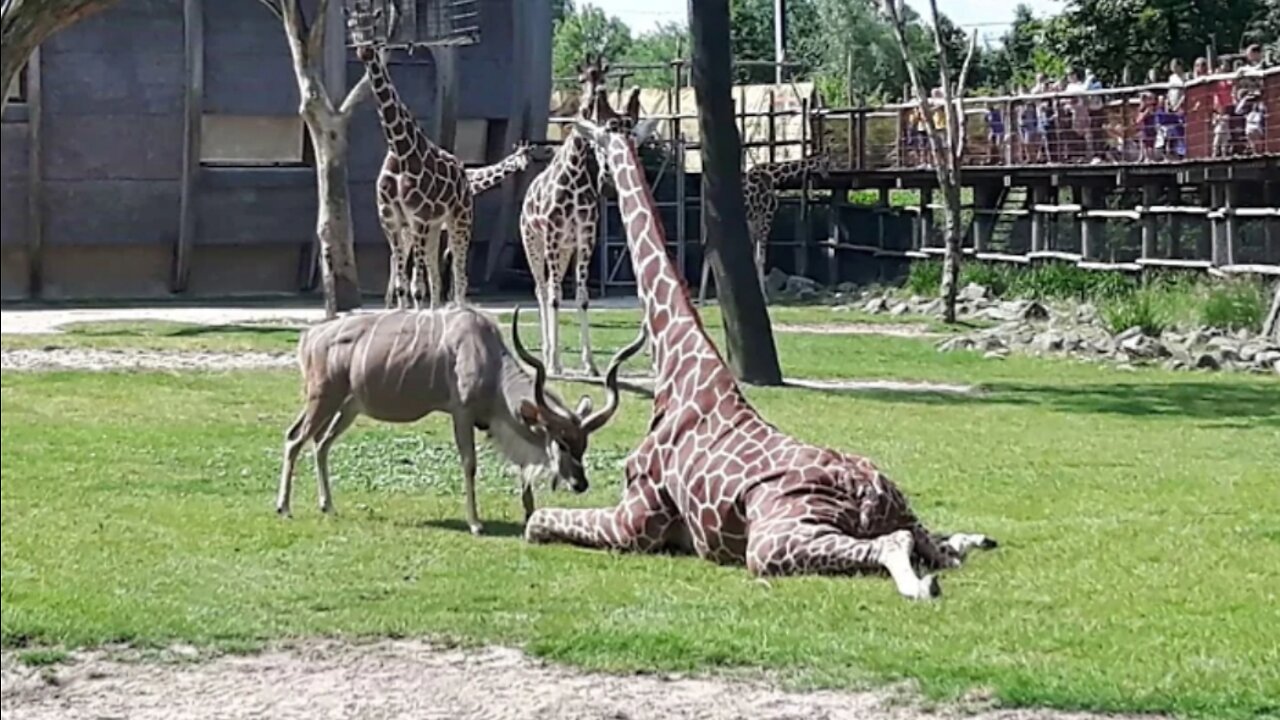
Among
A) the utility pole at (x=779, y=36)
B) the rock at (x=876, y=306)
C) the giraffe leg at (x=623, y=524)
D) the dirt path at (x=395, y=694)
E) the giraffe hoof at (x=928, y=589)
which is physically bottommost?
the dirt path at (x=395, y=694)

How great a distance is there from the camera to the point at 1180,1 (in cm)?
2402

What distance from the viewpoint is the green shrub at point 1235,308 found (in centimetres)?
2211

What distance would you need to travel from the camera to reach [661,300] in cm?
1032

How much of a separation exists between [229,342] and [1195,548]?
12.7 meters

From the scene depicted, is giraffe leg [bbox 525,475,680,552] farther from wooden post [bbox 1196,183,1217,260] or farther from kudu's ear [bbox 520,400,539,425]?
wooden post [bbox 1196,183,1217,260]

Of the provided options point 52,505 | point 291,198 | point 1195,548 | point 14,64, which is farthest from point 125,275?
point 14,64

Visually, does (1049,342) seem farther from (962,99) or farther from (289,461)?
(289,461)

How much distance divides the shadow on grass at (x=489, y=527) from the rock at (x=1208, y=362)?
11.0 m

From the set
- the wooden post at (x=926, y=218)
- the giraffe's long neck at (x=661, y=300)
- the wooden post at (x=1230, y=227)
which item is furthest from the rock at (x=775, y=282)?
the giraffe's long neck at (x=661, y=300)

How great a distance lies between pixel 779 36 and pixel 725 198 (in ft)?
55.4

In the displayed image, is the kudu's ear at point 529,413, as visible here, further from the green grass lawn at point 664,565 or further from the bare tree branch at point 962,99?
the bare tree branch at point 962,99

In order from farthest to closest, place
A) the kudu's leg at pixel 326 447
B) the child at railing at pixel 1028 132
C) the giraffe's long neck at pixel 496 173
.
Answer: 1. the child at railing at pixel 1028 132
2. the giraffe's long neck at pixel 496 173
3. the kudu's leg at pixel 326 447

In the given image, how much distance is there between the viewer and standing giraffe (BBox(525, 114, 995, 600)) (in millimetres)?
8984

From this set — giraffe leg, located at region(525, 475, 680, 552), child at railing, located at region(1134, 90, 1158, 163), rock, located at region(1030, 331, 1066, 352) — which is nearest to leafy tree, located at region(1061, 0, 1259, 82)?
child at railing, located at region(1134, 90, 1158, 163)
